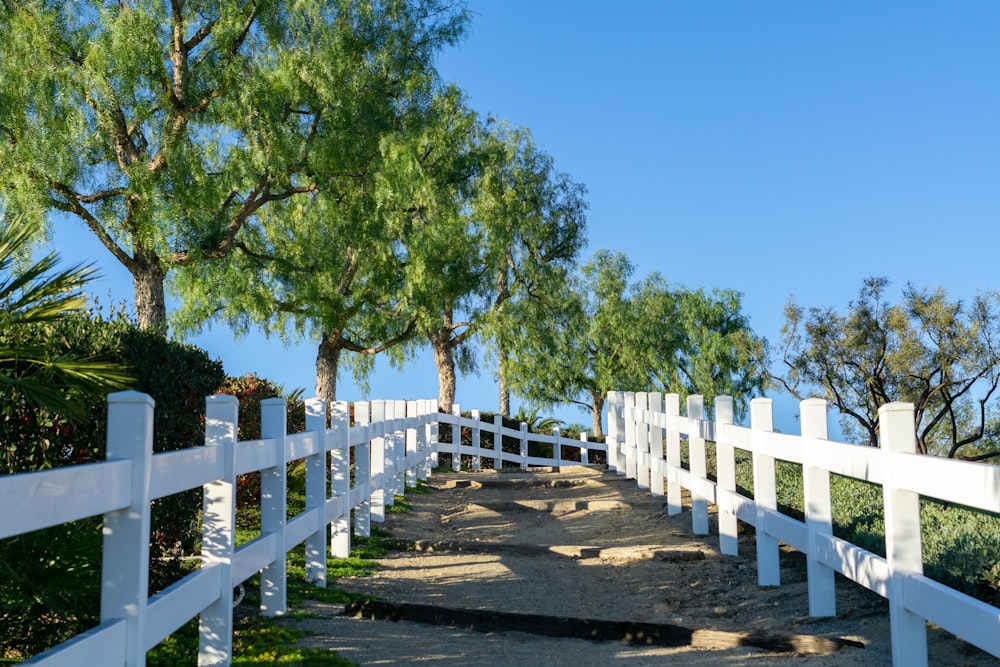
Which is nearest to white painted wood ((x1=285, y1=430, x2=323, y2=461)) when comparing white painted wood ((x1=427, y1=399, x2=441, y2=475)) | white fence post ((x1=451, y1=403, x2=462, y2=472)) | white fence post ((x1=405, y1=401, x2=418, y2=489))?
white fence post ((x1=405, y1=401, x2=418, y2=489))

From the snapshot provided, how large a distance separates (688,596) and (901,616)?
110 inches

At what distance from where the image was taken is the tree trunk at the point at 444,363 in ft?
89.4

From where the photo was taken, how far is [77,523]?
5.16m

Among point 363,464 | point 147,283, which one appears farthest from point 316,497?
point 147,283

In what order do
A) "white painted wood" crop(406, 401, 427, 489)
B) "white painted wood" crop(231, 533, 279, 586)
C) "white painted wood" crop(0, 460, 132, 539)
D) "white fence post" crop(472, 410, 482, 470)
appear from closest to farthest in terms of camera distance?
1. "white painted wood" crop(0, 460, 132, 539)
2. "white painted wood" crop(231, 533, 279, 586)
3. "white painted wood" crop(406, 401, 427, 489)
4. "white fence post" crop(472, 410, 482, 470)

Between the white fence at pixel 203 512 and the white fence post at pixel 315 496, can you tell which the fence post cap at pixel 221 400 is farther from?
the white fence post at pixel 315 496

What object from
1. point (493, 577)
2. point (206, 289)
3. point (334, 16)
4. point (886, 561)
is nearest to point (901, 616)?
point (886, 561)

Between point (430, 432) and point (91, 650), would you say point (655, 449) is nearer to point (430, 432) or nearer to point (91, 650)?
point (430, 432)

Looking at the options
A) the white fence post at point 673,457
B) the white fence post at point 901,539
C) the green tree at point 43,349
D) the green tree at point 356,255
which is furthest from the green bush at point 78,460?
the green tree at point 356,255

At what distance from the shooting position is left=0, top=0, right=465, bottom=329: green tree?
49.5 feet

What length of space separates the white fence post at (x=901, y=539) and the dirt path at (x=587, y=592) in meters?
0.34

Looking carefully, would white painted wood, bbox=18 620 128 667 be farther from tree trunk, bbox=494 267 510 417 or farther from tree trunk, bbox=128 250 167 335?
tree trunk, bbox=494 267 510 417

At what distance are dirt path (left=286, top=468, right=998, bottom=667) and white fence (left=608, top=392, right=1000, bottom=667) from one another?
34cm

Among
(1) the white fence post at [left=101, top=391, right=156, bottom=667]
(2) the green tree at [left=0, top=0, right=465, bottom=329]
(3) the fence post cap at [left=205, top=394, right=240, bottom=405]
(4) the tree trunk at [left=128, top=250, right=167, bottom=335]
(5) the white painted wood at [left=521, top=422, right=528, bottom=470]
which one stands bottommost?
(5) the white painted wood at [left=521, top=422, right=528, bottom=470]
